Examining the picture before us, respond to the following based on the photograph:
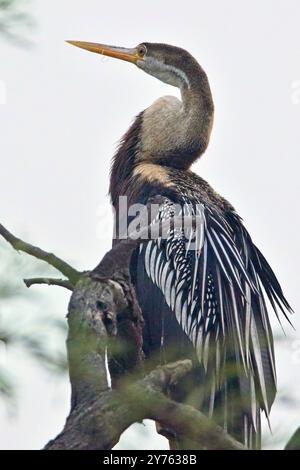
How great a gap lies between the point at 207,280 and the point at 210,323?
0.89 ft

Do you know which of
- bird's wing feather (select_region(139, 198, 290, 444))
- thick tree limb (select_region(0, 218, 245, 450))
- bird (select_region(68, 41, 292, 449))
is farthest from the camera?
bird's wing feather (select_region(139, 198, 290, 444))

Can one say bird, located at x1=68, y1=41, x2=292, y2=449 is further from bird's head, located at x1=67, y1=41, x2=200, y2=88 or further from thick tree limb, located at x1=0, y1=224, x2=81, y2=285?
thick tree limb, located at x1=0, y1=224, x2=81, y2=285

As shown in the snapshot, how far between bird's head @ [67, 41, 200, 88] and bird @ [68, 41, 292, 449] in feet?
0.75

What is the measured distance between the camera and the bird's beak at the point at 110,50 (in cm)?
798

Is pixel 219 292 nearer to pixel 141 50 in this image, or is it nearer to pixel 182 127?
pixel 182 127

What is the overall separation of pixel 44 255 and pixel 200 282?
244 centimetres

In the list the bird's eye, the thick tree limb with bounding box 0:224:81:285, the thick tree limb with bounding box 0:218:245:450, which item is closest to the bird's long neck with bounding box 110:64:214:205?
the bird's eye

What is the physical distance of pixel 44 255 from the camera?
3941 millimetres

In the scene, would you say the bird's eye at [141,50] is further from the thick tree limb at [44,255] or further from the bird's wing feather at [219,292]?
the thick tree limb at [44,255]

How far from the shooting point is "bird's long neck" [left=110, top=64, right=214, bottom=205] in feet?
24.1

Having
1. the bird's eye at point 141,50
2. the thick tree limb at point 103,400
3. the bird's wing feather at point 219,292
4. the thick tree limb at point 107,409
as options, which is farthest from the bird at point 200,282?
the thick tree limb at point 107,409

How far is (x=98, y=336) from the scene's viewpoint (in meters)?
3.53

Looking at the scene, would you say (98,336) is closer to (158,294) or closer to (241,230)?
(158,294)

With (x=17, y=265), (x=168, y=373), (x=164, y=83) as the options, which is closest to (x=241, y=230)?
(x=164, y=83)
